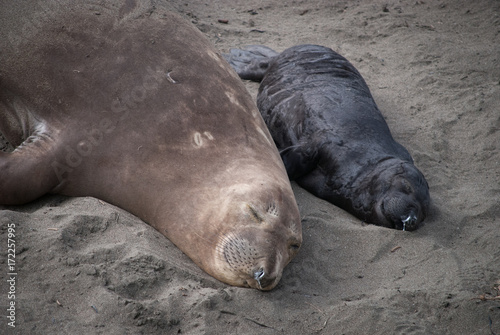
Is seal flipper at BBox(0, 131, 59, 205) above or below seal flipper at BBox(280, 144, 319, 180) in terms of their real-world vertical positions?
above

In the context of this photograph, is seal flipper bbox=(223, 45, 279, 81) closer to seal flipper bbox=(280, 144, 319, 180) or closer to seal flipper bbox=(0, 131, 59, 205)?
seal flipper bbox=(280, 144, 319, 180)

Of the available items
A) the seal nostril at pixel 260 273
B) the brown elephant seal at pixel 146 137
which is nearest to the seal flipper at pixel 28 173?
the brown elephant seal at pixel 146 137

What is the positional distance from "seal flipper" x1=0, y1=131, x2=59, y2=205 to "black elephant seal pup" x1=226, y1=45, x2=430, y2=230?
1911mm

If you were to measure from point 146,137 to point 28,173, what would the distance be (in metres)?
0.76

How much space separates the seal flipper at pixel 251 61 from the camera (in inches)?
244

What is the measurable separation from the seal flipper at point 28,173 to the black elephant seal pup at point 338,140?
1911mm

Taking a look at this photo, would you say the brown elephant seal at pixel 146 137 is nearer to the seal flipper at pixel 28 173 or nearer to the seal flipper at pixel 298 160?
the seal flipper at pixel 28 173

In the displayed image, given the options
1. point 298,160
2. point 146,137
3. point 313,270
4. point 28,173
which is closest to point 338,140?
point 298,160

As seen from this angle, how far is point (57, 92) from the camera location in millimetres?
3523

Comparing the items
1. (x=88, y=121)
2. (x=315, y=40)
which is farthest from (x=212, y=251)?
(x=315, y=40)

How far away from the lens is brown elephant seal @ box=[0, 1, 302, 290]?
3029 millimetres

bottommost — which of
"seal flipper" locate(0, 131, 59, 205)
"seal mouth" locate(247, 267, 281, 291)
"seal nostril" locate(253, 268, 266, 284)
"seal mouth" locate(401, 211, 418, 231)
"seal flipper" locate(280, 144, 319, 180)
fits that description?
"seal mouth" locate(401, 211, 418, 231)

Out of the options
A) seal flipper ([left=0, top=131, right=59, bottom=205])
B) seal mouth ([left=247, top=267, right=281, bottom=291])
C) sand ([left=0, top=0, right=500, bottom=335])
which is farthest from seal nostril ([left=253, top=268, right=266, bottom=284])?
seal flipper ([left=0, top=131, right=59, bottom=205])

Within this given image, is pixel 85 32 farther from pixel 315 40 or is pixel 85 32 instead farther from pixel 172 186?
pixel 315 40
